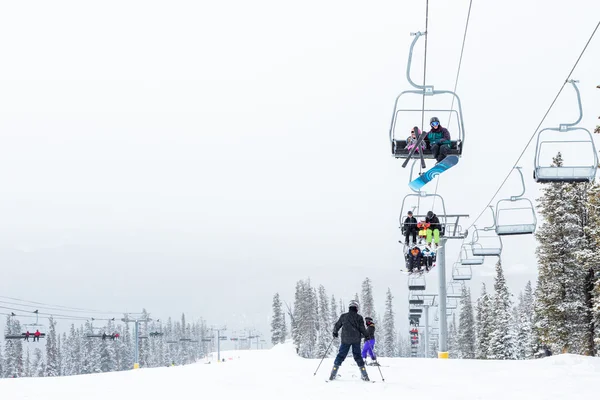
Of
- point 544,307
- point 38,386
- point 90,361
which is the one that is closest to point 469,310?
point 544,307

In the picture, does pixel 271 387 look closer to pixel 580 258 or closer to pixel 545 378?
pixel 545 378

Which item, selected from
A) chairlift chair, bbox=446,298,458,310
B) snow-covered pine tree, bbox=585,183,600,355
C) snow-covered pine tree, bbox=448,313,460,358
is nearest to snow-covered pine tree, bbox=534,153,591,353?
snow-covered pine tree, bbox=585,183,600,355

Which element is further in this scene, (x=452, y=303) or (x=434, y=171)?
(x=452, y=303)

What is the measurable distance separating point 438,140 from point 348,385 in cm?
640

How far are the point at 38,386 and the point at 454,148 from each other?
36.6ft

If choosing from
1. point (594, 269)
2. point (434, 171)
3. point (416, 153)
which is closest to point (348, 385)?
point (434, 171)

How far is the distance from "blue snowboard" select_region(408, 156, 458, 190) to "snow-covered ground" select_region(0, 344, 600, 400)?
4.91 m

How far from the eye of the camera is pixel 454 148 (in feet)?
49.6

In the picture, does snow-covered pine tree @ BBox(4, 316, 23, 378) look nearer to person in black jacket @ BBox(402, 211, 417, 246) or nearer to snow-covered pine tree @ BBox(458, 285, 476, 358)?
snow-covered pine tree @ BBox(458, 285, 476, 358)

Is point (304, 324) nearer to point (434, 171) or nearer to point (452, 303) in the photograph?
point (452, 303)

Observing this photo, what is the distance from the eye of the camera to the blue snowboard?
1490 centimetres

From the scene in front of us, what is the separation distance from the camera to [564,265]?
3550 cm

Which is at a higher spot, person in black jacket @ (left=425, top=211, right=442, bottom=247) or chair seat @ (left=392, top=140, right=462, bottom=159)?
chair seat @ (left=392, top=140, right=462, bottom=159)

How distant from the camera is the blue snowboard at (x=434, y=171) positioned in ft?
48.9
